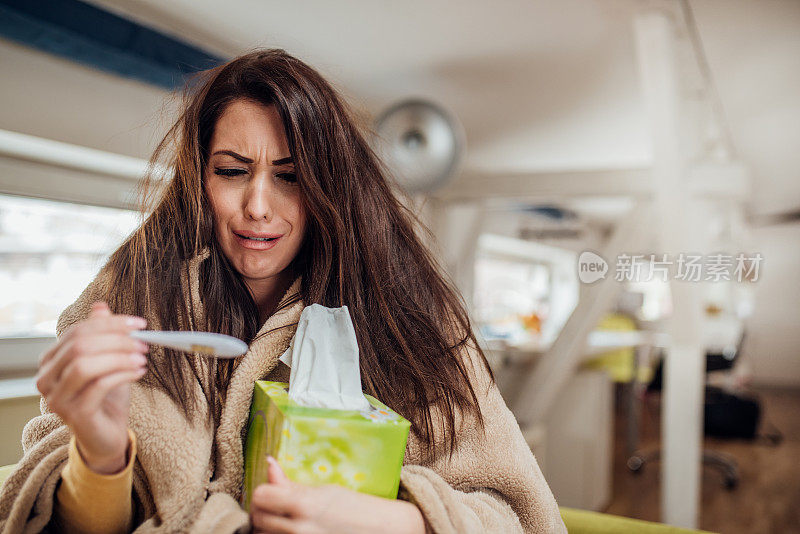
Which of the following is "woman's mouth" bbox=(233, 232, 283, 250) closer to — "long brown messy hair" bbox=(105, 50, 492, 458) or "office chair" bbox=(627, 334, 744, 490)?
"long brown messy hair" bbox=(105, 50, 492, 458)

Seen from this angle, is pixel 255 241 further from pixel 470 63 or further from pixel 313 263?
pixel 470 63

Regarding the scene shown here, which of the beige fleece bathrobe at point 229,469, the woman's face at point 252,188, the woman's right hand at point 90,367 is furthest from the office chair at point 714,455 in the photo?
the woman's right hand at point 90,367

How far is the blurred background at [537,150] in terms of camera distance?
6.35 feet

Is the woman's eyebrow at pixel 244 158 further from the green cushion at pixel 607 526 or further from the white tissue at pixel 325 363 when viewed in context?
the green cushion at pixel 607 526

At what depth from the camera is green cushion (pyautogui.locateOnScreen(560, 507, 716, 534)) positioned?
1.24 metres

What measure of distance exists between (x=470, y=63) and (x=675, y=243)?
1.15 m

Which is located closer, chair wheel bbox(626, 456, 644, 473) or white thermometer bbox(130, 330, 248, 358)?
white thermometer bbox(130, 330, 248, 358)

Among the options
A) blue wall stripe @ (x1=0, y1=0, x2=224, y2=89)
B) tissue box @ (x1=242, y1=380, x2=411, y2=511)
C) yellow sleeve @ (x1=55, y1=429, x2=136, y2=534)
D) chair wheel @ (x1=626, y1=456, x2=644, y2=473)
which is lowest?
chair wheel @ (x1=626, y1=456, x2=644, y2=473)

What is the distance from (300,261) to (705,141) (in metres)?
4.16

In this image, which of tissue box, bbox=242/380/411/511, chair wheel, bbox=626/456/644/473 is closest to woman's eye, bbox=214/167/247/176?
tissue box, bbox=242/380/411/511

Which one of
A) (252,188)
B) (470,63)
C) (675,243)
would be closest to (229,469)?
(252,188)

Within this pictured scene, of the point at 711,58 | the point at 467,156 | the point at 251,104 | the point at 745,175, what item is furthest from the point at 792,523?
the point at 251,104

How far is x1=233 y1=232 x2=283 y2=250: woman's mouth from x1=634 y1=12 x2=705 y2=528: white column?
200 cm

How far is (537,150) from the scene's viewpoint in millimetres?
4395
